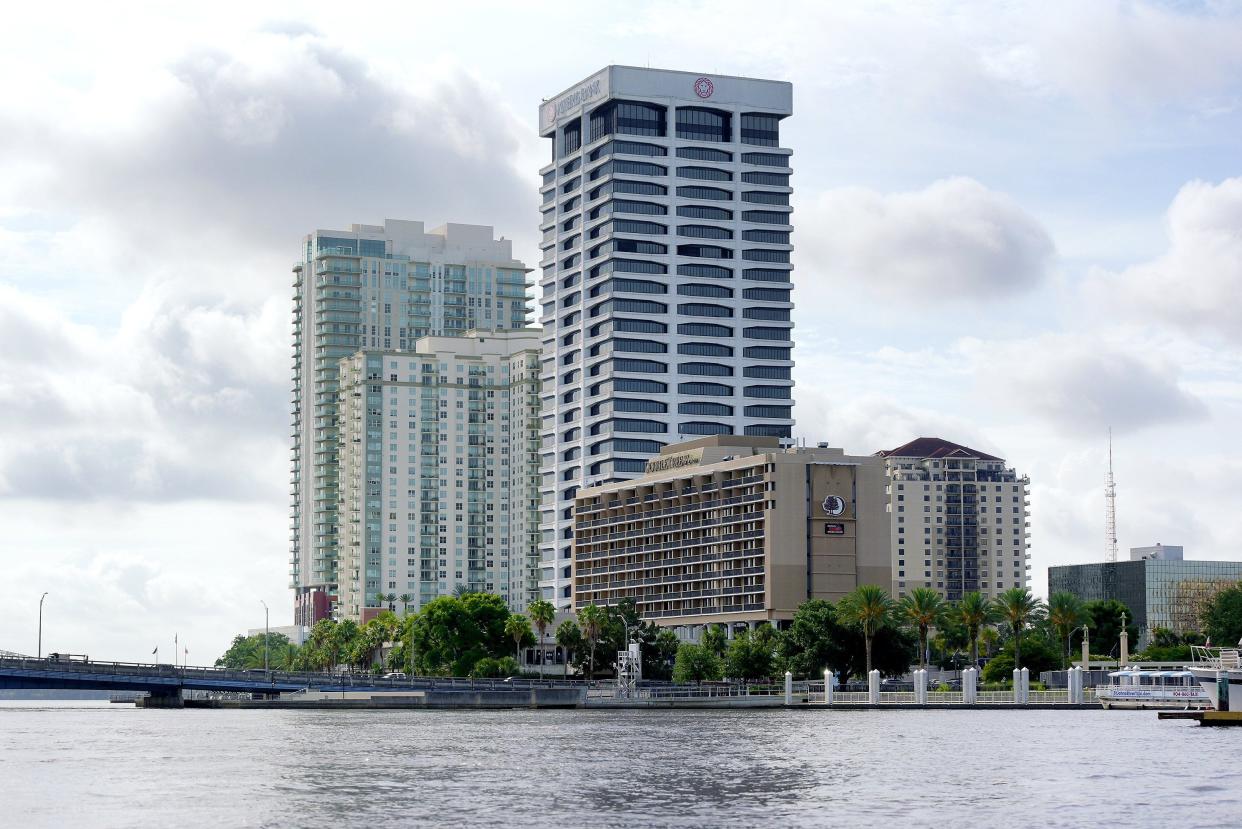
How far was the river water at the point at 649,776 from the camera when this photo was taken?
3034 inches

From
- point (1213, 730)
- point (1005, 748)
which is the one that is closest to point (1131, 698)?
point (1213, 730)

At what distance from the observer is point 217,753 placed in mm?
127125

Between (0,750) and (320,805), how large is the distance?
61.5 m

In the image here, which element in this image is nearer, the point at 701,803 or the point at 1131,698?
the point at 701,803

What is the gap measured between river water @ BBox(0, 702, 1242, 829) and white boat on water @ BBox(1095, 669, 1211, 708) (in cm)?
3315

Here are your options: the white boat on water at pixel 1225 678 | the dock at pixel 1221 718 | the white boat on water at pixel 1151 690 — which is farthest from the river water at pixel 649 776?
the white boat on water at pixel 1151 690

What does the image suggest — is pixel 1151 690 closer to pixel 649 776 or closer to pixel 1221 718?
pixel 1221 718

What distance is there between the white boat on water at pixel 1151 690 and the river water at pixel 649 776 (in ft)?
109

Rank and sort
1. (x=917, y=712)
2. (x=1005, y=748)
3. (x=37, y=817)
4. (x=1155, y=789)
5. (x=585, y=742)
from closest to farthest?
(x=37, y=817), (x=1155, y=789), (x=1005, y=748), (x=585, y=742), (x=917, y=712)

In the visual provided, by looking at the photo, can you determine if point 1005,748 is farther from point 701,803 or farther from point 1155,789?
point 701,803

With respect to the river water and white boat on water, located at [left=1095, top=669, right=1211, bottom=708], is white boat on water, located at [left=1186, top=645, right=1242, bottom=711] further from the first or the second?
white boat on water, located at [left=1095, top=669, right=1211, bottom=708]

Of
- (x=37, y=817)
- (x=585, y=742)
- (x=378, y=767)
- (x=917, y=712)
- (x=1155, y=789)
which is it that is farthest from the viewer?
(x=917, y=712)

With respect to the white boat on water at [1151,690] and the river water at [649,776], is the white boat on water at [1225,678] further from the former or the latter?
the white boat on water at [1151,690]

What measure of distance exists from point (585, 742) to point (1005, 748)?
31180mm
